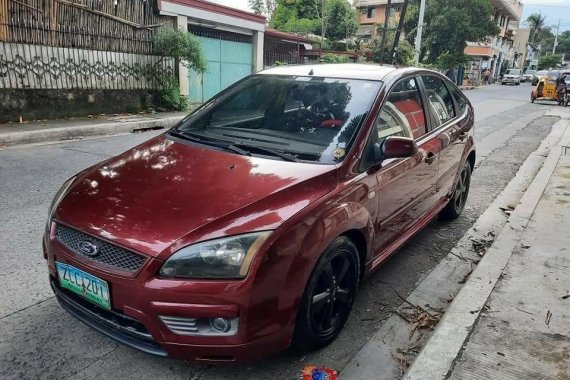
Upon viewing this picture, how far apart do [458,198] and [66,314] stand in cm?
400

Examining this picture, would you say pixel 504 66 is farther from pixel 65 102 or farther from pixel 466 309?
pixel 466 309

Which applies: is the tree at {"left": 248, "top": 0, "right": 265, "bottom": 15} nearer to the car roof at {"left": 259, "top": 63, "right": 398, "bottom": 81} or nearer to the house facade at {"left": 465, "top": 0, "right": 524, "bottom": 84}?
the house facade at {"left": 465, "top": 0, "right": 524, "bottom": 84}

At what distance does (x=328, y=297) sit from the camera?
8.38 ft

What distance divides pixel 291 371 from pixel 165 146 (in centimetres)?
166

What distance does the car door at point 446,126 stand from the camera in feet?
13.3

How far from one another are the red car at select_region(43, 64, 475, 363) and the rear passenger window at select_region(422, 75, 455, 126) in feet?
1.84

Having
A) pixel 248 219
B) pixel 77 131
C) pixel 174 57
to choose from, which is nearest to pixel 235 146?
pixel 248 219

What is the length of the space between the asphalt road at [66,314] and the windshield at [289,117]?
1159 millimetres

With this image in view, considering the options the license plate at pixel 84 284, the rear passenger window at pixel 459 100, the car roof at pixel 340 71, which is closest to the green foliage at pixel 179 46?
the rear passenger window at pixel 459 100

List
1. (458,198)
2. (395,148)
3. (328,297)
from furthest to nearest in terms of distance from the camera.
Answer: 1. (458,198)
2. (395,148)
3. (328,297)

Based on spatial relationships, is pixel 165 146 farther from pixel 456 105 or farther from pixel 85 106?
pixel 85 106

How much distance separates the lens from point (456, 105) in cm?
475

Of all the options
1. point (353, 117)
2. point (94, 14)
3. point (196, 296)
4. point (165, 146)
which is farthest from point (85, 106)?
point (196, 296)

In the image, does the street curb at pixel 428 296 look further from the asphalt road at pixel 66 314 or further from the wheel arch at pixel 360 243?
the wheel arch at pixel 360 243
